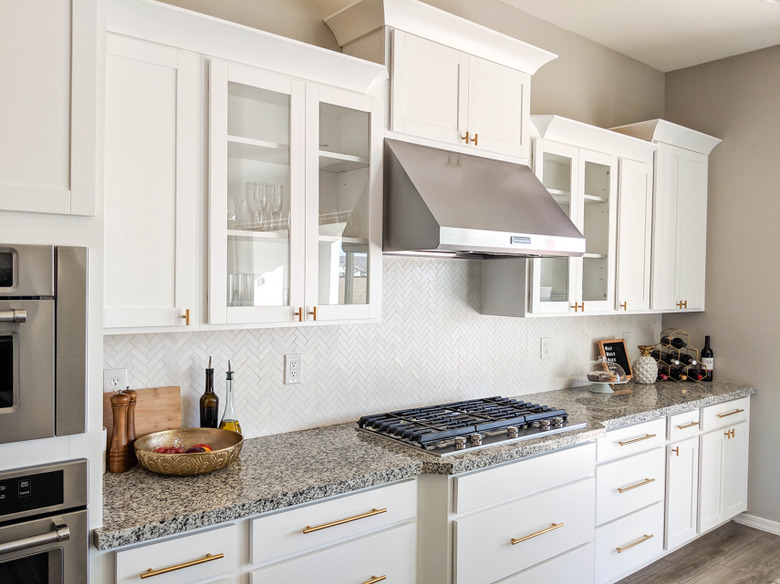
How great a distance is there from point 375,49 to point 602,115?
1.94 metres

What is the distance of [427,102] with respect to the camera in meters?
2.46

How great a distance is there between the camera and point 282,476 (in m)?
1.90

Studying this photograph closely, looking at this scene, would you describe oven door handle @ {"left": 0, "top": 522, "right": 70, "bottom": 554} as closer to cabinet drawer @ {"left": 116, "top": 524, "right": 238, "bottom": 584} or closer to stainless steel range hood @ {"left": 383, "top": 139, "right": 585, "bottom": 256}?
cabinet drawer @ {"left": 116, "top": 524, "right": 238, "bottom": 584}

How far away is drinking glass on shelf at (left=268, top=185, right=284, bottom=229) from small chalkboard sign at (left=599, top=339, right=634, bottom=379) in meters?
2.36

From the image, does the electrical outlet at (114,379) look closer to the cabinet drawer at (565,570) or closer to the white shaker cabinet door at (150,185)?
the white shaker cabinet door at (150,185)

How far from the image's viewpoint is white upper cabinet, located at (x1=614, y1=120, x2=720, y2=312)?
355 cm

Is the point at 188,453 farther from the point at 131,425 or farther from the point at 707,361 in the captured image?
the point at 707,361

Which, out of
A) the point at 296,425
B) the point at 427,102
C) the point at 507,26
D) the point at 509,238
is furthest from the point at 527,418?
the point at 507,26

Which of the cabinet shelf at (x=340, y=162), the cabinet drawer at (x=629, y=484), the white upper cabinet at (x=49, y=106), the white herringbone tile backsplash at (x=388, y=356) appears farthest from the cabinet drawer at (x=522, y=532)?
the white upper cabinet at (x=49, y=106)

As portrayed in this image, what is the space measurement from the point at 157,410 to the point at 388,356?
104 centimetres

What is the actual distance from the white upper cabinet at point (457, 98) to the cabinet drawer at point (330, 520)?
1.35 m

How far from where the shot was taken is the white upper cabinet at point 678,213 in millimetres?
3553

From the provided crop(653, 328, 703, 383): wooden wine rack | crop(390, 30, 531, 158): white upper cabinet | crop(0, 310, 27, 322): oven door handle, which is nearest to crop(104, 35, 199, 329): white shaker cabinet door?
crop(0, 310, 27, 322): oven door handle

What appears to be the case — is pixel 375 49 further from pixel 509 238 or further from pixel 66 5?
pixel 66 5
